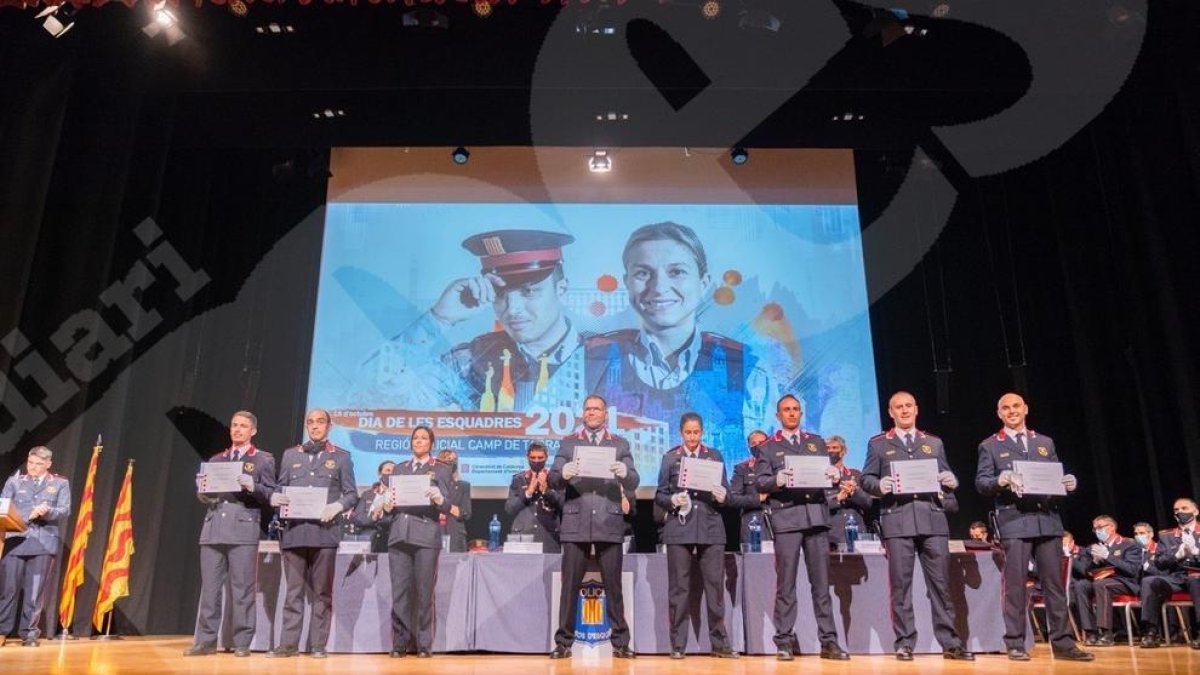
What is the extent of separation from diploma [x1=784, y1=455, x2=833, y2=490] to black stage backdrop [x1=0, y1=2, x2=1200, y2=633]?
13.6 feet

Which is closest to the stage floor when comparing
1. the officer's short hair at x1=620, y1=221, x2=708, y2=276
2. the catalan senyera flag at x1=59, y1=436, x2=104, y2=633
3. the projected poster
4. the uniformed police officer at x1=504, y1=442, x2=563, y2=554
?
the uniformed police officer at x1=504, y1=442, x2=563, y2=554

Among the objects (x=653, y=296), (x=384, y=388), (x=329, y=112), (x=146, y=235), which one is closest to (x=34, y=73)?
(x=146, y=235)

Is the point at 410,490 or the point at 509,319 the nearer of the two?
the point at 410,490

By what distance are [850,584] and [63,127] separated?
29.2ft

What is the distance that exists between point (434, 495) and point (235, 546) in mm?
1634

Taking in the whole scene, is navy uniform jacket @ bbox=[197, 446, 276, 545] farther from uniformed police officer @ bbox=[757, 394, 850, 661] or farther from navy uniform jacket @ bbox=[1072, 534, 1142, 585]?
navy uniform jacket @ bbox=[1072, 534, 1142, 585]

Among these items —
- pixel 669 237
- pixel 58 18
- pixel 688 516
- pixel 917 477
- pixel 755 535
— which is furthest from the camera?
pixel 669 237

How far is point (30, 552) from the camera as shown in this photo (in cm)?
779

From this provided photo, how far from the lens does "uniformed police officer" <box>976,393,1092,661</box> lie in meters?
5.80

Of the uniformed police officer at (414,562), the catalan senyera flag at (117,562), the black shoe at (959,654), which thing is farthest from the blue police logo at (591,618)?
the catalan senyera flag at (117,562)

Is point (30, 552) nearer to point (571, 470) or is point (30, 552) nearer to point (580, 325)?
point (571, 470)

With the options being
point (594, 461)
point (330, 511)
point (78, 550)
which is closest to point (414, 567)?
point (330, 511)

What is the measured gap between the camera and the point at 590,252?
34.2 ft

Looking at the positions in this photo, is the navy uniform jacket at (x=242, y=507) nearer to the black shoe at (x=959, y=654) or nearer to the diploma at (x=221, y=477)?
the diploma at (x=221, y=477)
